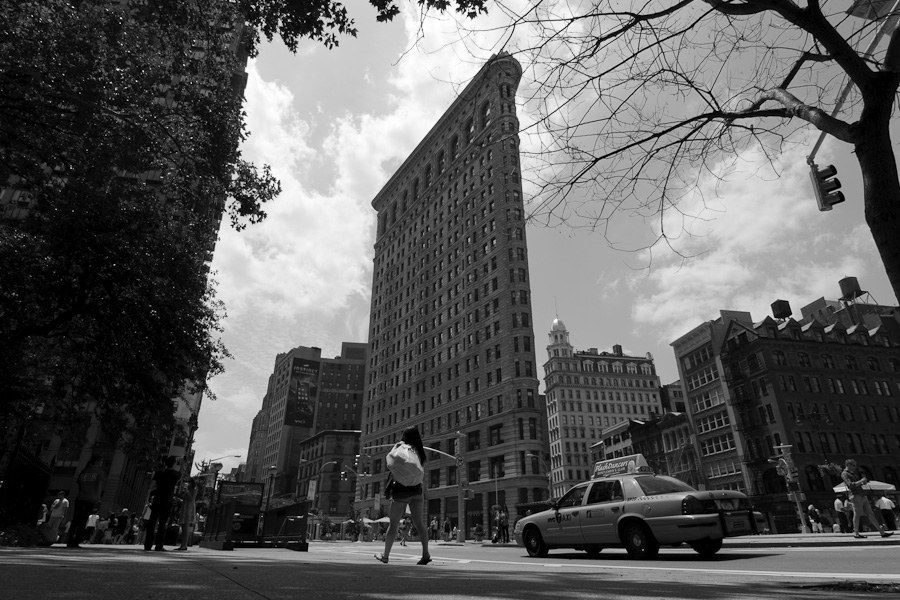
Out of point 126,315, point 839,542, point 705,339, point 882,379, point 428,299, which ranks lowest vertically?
point 839,542

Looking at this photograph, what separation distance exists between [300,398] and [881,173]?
114469mm

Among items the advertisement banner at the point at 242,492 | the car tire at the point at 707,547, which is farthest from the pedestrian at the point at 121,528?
the car tire at the point at 707,547

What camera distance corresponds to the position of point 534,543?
1123 cm

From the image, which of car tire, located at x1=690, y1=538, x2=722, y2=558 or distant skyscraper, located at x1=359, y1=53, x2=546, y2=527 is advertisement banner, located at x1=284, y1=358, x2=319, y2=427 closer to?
distant skyscraper, located at x1=359, y1=53, x2=546, y2=527

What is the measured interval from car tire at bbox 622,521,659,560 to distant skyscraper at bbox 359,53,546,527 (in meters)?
36.3

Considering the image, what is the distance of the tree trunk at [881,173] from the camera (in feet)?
16.3

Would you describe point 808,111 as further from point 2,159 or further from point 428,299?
point 428,299

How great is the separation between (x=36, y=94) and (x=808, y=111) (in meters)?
12.1

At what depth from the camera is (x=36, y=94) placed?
961 cm

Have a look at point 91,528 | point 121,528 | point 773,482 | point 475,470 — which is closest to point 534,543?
point 91,528

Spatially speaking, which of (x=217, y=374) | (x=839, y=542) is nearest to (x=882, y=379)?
(x=839, y=542)

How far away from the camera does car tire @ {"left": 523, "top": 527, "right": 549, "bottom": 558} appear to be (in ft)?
36.3

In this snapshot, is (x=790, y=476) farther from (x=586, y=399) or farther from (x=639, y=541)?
(x=586, y=399)

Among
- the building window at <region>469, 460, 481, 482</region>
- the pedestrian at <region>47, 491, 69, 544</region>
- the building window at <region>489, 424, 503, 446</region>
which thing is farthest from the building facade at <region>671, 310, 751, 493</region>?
the pedestrian at <region>47, 491, 69, 544</region>
